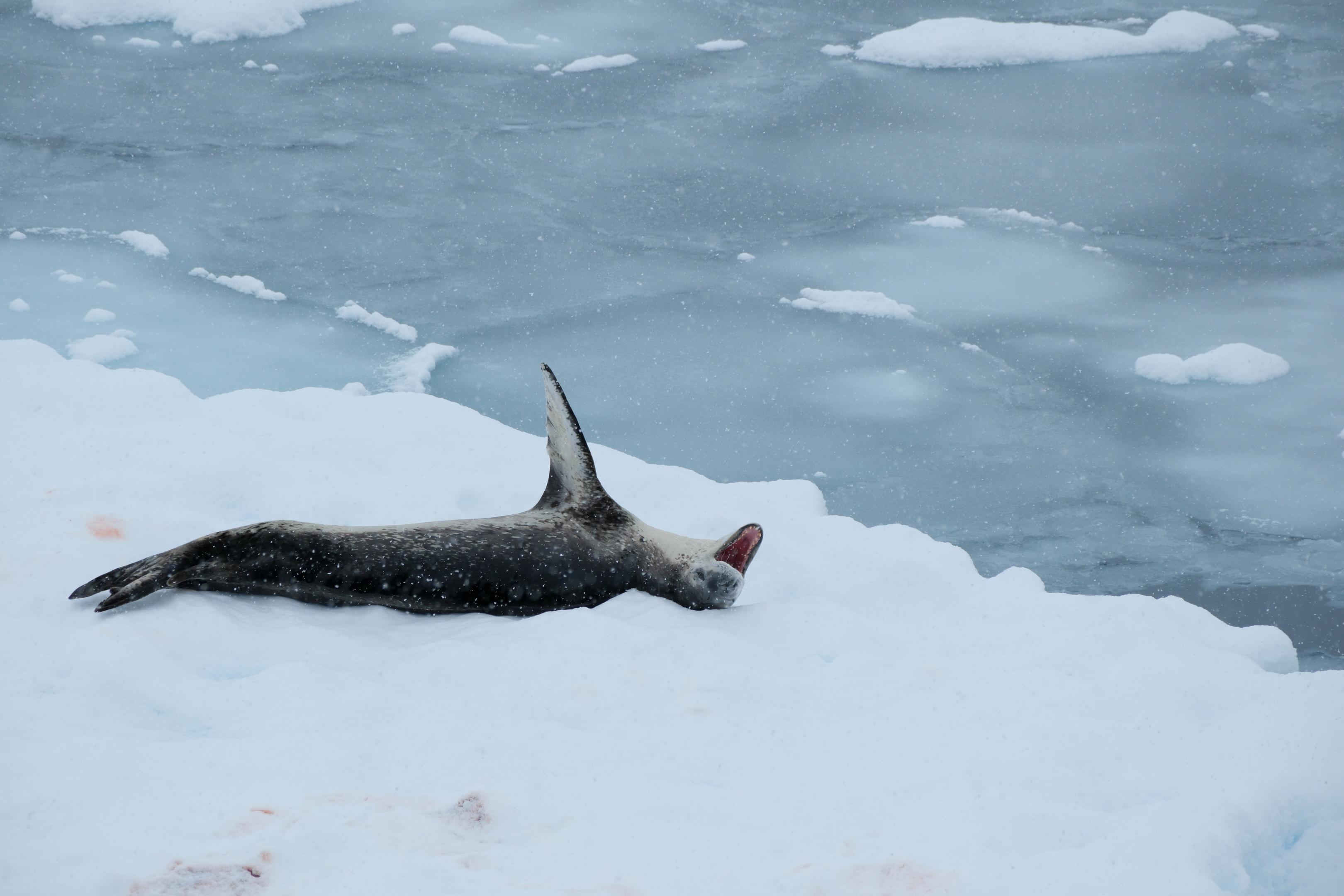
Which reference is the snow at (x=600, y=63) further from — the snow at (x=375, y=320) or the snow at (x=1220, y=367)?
the snow at (x=1220, y=367)

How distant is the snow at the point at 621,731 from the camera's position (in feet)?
8.93

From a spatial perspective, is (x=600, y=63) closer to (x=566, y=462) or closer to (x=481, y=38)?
(x=481, y=38)

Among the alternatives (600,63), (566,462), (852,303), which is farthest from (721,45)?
(566,462)

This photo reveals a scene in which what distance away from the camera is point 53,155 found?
10633 mm

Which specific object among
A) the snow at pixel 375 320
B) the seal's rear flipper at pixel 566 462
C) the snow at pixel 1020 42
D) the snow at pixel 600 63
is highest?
the snow at pixel 1020 42

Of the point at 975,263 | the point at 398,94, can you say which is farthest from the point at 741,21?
the point at 975,263

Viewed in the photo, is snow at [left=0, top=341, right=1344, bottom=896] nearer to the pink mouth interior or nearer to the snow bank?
the pink mouth interior

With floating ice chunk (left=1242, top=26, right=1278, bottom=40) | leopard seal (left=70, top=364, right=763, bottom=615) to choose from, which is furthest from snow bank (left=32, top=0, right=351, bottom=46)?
floating ice chunk (left=1242, top=26, right=1278, bottom=40)

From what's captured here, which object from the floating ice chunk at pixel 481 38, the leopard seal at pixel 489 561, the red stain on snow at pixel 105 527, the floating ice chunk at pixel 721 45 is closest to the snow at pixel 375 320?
the leopard seal at pixel 489 561

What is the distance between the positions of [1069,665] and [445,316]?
6045mm

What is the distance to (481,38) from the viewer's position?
1284 centimetres

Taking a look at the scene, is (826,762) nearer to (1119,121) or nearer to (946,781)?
(946,781)

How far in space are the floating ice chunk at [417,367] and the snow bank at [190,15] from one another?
6.22m

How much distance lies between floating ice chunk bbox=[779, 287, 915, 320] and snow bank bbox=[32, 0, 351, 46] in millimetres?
7350
